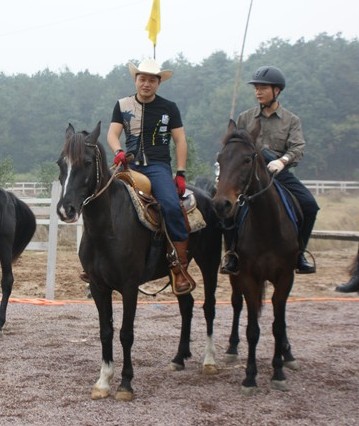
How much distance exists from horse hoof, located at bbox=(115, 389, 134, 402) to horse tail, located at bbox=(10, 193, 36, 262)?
3.63 metres

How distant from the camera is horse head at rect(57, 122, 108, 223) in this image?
497 centimetres

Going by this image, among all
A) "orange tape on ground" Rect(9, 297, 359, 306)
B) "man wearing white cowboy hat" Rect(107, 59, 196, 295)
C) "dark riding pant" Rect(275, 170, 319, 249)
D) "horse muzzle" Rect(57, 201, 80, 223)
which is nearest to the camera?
"horse muzzle" Rect(57, 201, 80, 223)

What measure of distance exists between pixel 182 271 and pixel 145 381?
105 centimetres

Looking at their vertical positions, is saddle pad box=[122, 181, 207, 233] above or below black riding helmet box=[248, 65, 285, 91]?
below

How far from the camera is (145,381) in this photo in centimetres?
607

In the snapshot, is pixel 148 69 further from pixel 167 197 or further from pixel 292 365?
pixel 292 365

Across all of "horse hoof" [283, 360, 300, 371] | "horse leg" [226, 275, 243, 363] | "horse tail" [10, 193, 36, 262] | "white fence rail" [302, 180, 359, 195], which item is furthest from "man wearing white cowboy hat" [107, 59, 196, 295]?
"white fence rail" [302, 180, 359, 195]

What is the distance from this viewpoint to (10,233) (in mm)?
8289

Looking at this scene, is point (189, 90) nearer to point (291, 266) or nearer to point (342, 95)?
point (342, 95)

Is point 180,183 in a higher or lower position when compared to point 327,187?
higher

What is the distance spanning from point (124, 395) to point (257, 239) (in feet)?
5.70

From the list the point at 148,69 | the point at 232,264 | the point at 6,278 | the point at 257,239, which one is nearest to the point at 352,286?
the point at 257,239

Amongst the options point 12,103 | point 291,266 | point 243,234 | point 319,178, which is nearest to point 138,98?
point 243,234

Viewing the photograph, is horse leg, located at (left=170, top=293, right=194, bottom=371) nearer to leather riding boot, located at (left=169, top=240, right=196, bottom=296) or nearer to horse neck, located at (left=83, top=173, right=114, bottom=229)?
leather riding boot, located at (left=169, top=240, right=196, bottom=296)
